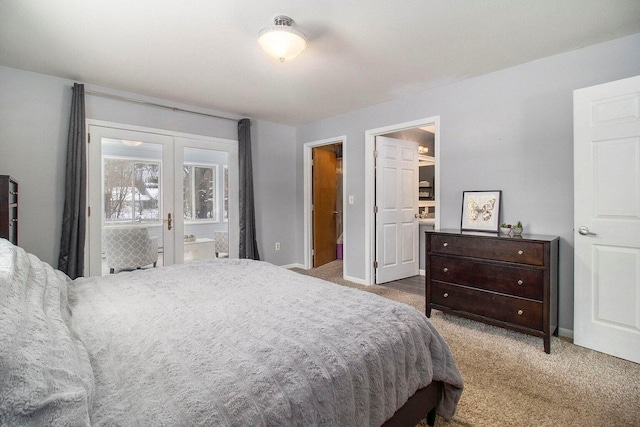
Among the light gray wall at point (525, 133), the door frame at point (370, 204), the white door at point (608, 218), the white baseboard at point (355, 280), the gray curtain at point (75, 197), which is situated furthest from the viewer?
the white baseboard at point (355, 280)

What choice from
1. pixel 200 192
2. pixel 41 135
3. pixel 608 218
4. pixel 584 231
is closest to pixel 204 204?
pixel 200 192

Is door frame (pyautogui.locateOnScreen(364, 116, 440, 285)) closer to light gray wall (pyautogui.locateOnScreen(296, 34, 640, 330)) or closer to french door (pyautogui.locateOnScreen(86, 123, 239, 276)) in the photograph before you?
light gray wall (pyautogui.locateOnScreen(296, 34, 640, 330))

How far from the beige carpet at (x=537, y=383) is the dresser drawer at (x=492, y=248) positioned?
68 cm

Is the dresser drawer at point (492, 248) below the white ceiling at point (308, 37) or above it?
below

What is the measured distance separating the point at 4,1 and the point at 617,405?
175 inches

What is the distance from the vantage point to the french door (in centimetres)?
359

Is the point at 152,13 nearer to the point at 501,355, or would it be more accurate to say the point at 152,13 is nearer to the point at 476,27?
the point at 476,27

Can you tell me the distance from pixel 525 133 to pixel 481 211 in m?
0.81

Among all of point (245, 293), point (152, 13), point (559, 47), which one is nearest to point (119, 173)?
point (152, 13)

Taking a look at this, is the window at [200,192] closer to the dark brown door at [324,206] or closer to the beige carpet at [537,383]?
the dark brown door at [324,206]

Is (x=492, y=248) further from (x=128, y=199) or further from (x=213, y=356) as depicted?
(x=128, y=199)

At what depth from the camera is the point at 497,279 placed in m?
2.68

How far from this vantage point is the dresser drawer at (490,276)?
249 centimetres

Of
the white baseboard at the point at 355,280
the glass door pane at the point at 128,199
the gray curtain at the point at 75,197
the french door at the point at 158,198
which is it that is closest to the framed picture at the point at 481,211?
the white baseboard at the point at 355,280
